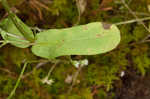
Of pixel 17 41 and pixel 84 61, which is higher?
pixel 17 41

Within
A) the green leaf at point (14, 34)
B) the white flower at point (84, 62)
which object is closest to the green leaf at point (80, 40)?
the green leaf at point (14, 34)

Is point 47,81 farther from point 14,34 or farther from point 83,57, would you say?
point 14,34

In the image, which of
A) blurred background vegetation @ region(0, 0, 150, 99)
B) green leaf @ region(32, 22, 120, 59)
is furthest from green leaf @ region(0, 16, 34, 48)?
blurred background vegetation @ region(0, 0, 150, 99)

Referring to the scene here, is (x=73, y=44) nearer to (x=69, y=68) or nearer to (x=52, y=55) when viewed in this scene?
(x=52, y=55)

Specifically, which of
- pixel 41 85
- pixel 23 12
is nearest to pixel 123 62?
pixel 41 85

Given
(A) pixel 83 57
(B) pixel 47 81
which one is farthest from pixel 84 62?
(B) pixel 47 81

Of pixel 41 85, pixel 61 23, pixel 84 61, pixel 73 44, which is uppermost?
pixel 73 44

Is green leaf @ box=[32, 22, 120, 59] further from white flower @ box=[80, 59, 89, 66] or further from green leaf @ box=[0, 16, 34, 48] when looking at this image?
white flower @ box=[80, 59, 89, 66]
